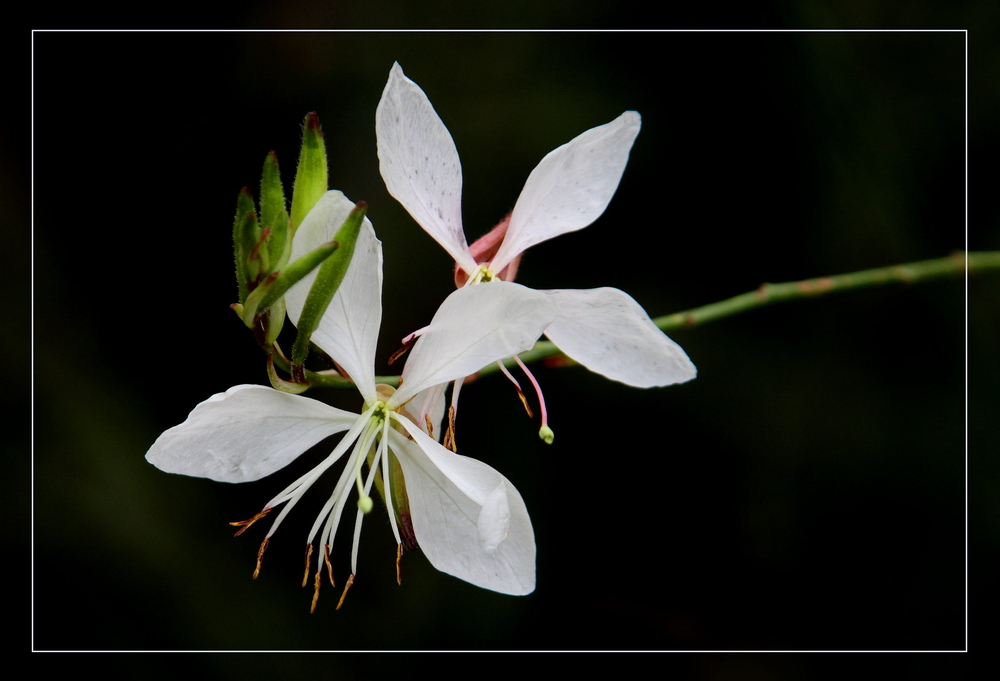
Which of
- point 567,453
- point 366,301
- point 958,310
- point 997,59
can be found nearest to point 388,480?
point 366,301

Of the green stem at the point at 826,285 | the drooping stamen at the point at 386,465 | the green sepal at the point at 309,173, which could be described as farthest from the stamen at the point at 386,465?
the green stem at the point at 826,285

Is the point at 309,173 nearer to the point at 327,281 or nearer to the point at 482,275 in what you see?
the point at 327,281

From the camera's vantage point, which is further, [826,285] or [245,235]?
[826,285]

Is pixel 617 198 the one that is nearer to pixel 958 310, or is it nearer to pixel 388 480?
pixel 958 310

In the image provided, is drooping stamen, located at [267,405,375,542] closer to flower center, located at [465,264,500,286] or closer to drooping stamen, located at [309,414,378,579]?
drooping stamen, located at [309,414,378,579]

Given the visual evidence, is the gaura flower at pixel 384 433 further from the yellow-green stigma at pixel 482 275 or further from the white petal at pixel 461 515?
the yellow-green stigma at pixel 482 275

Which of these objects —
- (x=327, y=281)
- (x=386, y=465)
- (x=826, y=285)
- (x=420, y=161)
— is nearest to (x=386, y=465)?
(x=386, y=465)

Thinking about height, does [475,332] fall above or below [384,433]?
above
